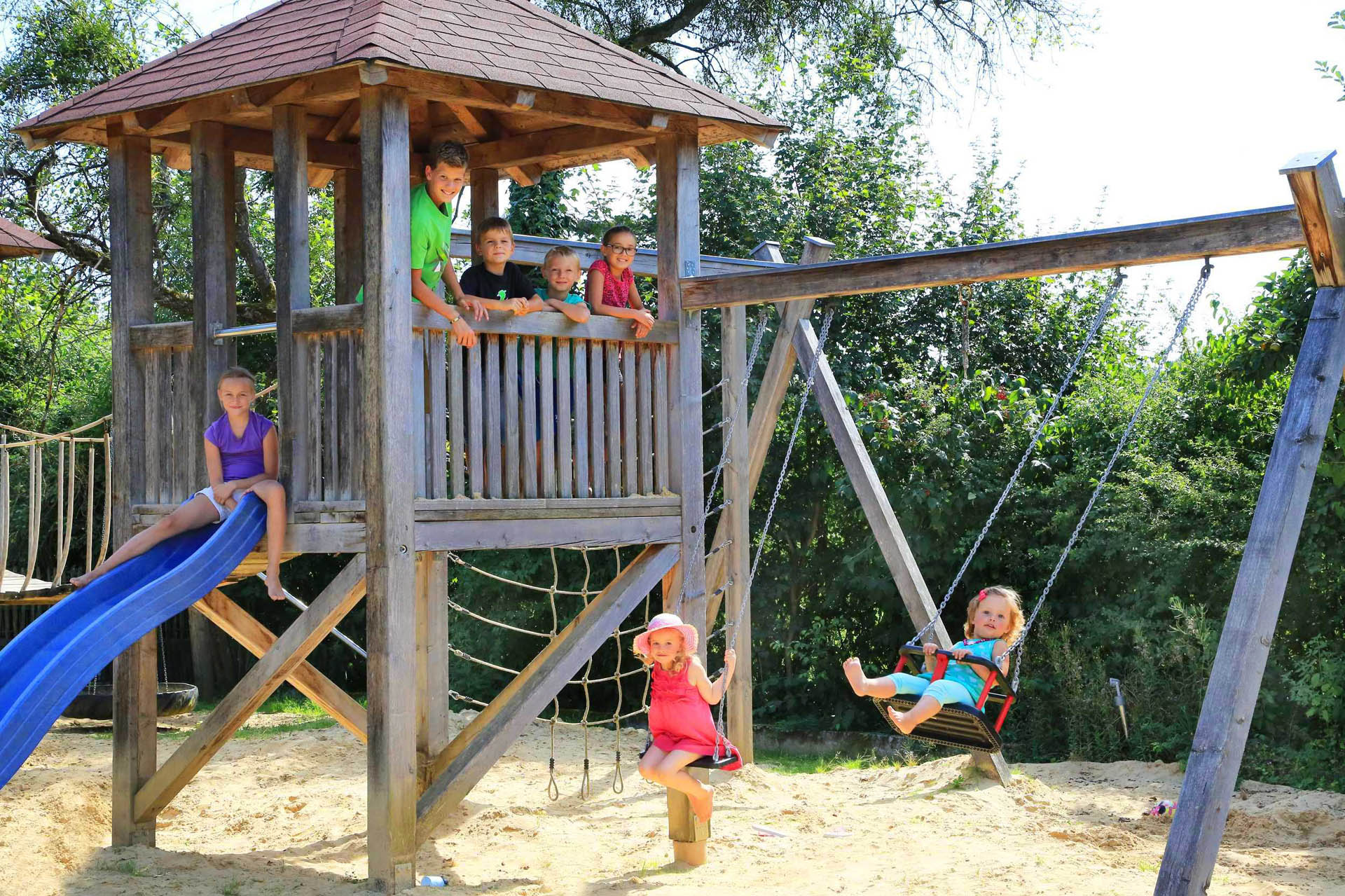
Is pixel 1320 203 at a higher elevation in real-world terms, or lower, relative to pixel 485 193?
lower

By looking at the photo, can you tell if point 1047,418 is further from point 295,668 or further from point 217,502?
point 295,668

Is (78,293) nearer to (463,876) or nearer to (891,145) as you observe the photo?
(891,145)

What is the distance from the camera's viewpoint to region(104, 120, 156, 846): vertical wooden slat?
7.45 m

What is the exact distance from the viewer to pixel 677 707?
6473mm

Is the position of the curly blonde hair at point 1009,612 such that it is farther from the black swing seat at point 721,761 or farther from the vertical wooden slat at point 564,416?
the vertical wooden slat at point 564,416

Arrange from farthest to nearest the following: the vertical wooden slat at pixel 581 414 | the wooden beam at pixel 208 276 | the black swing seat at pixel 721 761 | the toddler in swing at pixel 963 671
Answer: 1. the wooden beam at pixel 208 276
2. the vertical wooden slat at pixel 581 414
3. the black swing seat at pixel 721 761
4. the toddler in swing at pixel 963 671

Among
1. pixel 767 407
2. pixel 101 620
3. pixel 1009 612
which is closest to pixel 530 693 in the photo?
pixel 101 620

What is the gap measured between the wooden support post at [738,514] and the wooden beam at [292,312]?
138 inches

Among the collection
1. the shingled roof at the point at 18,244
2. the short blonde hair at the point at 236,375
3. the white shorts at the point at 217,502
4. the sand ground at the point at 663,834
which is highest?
the shingled roof at the point at 18,244

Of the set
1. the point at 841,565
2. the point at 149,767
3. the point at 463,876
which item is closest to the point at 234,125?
the point at 149,767

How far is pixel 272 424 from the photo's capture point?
22.4ft

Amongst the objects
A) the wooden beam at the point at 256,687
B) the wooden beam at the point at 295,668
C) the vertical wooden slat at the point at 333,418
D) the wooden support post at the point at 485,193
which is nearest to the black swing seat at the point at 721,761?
the wooden beam at the point at 256,687

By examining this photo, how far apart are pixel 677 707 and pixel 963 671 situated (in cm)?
132

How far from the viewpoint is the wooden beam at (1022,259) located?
5.61m
